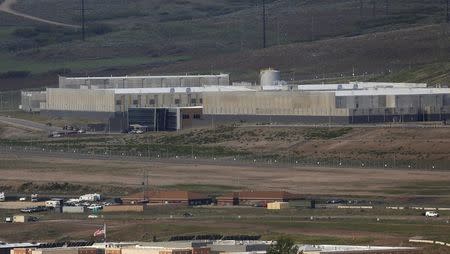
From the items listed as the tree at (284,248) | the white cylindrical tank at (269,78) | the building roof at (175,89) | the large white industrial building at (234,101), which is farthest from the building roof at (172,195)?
the white cylindrical tank at (269,78)

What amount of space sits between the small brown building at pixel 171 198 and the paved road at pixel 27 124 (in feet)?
160

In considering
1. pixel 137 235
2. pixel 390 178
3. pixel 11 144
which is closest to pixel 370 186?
pixel 390 178

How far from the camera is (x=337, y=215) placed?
111312 millimetres

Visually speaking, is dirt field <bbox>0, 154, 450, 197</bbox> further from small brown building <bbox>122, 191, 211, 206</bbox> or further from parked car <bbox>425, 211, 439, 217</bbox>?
→ parked car <bbox>425, 211, 439, 217</bbox>

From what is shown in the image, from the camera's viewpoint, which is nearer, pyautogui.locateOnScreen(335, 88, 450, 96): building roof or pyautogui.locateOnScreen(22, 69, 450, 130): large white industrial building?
pyautogui.locateOnScreen(22, 69, 450, 130): large white industrial building

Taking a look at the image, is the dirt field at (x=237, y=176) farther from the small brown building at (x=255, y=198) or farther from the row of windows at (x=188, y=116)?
the row of windows at (x=188, y=116)

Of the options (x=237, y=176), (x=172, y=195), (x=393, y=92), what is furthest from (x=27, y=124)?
(x=172, y=195)

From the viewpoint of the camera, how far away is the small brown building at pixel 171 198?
12244cm

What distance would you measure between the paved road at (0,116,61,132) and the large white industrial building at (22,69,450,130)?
3508 millimetres

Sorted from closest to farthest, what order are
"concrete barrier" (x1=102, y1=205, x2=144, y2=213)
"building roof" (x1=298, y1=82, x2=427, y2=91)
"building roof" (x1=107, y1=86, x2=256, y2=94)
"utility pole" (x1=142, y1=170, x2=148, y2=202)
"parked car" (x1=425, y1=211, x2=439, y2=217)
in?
"parked car" (x1=425, y1=211, x2=439, y2=217) → "concrete barrier" (x1=102, y1=205, x2=144, y2=213) → "utility pole" (x1=142, y1=170, x2=148, y2=202) → "building roof" (x1=298, y1=82, x2=427, y2=91) → "building roof" (x1=107, y1=86, x2=256, y2=94)

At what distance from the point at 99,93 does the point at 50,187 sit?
4290cm

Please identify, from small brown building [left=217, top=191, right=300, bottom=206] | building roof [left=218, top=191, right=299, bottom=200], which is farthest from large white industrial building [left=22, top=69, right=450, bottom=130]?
small brown building [left=217, top=191, right=300, bottom=206]

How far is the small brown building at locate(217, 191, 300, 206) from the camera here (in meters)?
120

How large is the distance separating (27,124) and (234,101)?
18352mm
